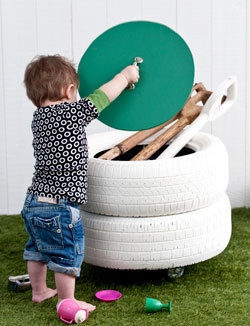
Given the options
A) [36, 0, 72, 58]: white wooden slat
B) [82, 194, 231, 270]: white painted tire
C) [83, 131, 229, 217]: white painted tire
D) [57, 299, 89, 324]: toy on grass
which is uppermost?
[36, 0, 72, 58]: white wooden slat

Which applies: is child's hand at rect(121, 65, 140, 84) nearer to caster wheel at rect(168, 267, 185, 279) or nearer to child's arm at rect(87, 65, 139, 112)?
child's arm at rect(87, 65, 139, 112)

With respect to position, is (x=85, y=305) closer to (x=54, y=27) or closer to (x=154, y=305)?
(x=154, y=305)

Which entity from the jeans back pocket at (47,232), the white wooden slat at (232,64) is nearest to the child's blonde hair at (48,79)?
the jeans back pocket at (47,232)

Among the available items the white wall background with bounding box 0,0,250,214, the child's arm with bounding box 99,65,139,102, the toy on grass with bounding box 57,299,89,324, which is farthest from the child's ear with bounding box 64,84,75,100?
the white wall background with bounding box 0,0,250,214

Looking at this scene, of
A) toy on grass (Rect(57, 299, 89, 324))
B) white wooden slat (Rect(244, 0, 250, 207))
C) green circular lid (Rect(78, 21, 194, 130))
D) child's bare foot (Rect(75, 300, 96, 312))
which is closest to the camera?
toy on grass (Rect(57, 299, 89, 324))

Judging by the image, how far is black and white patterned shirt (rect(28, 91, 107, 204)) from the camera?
296cm

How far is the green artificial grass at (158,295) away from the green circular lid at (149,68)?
0.64 metres

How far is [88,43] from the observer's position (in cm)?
421

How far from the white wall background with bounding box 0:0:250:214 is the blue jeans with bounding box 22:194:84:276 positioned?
50.7 inches

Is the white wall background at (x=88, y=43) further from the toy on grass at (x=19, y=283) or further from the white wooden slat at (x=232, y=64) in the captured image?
the toy on grass at (x=19, y=283)

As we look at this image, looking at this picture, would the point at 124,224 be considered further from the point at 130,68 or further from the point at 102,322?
the point at 130,68

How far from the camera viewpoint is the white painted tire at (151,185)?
3059 millimetres

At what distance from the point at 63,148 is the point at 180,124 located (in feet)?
2.26

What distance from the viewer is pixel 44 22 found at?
4176 mm
